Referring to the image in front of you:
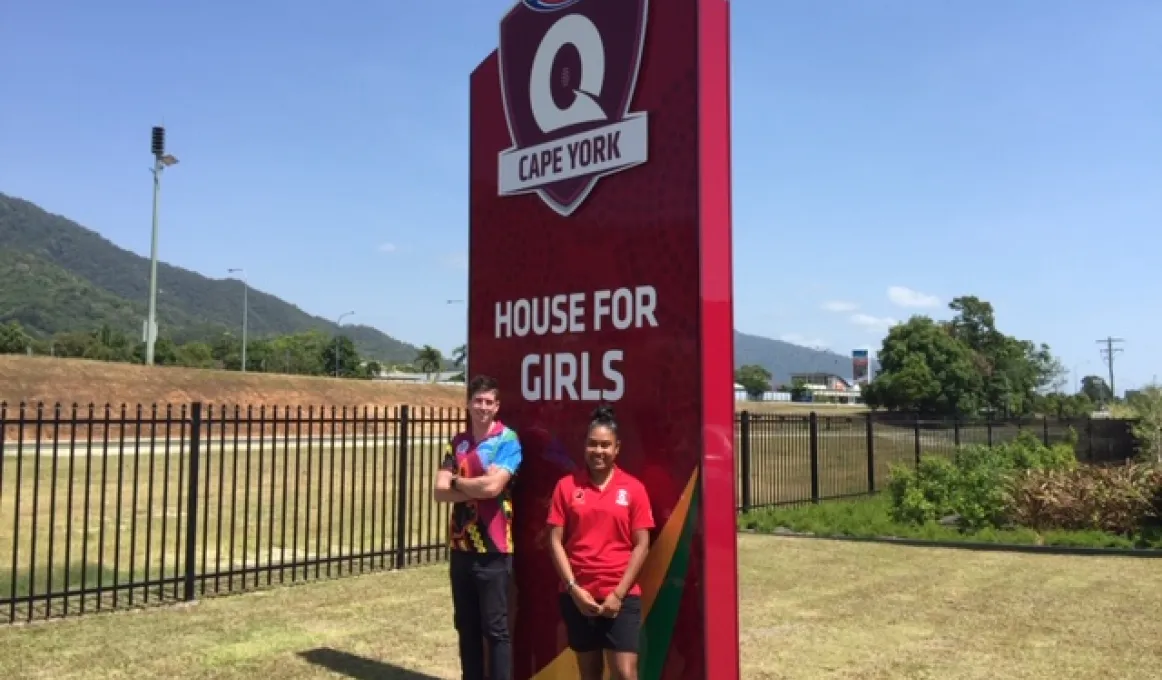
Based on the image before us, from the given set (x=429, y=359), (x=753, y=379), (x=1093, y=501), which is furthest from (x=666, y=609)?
(x=753, y=379)

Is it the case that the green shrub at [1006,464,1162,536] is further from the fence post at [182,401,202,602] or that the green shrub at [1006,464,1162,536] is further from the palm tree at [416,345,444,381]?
the palm tree at [416,345,444,381]

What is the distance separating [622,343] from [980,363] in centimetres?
7721

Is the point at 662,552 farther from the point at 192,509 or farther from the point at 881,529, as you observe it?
the point at 881,529

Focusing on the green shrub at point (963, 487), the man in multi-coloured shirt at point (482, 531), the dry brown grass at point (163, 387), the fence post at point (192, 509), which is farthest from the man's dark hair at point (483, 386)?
the dry brown grass at point (163, 387)

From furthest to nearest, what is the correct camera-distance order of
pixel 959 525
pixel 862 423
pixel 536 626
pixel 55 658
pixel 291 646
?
pixel 862 423
pixel 959 525
pixel 291 646
pixel 55 658
pixel 536 626

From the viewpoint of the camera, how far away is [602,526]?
3930mm

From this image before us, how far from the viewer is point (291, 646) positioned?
6.68 m

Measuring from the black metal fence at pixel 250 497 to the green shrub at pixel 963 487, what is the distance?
2397 millimetres

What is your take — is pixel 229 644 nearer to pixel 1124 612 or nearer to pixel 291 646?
pixel 291 646

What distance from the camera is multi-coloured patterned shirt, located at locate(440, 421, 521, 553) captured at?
4.61 metres

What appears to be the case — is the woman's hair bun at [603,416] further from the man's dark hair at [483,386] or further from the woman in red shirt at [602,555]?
the man's dark hair at [483,386]

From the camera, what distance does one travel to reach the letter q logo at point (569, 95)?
4473 mm

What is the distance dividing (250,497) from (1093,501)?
1439 cm

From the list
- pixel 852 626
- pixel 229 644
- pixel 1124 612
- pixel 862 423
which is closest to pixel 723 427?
pixel 852 626
